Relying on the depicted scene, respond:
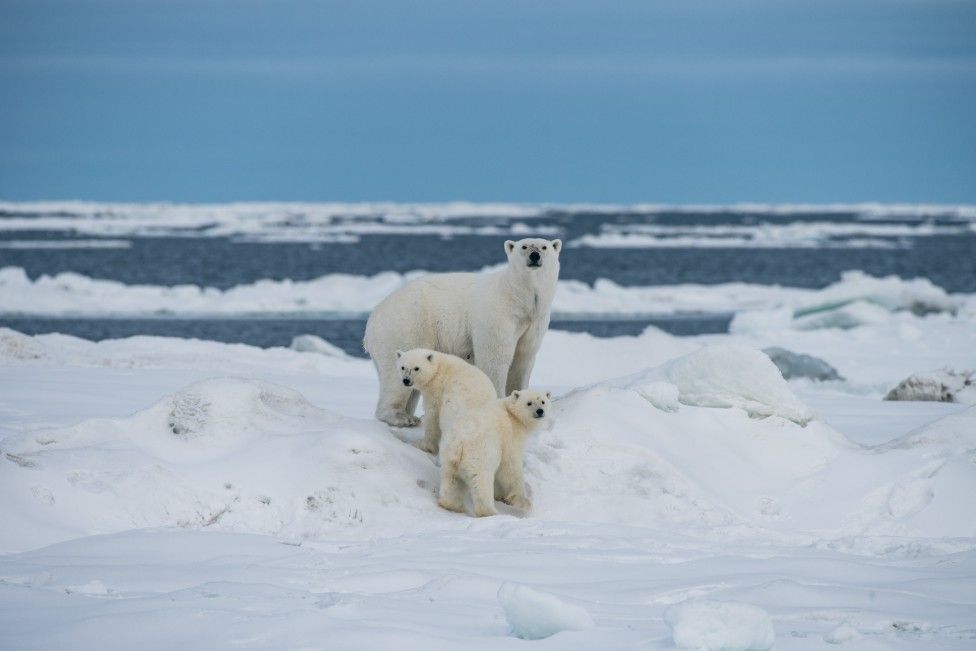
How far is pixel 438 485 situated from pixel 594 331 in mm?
18790

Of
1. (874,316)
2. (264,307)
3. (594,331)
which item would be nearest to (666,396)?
(874,316)

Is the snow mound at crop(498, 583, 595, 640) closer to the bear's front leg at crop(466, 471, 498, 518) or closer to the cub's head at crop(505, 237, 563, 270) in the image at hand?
the bear's front leg at crop(466, 471, 498, 518)

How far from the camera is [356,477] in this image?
19.4 feet

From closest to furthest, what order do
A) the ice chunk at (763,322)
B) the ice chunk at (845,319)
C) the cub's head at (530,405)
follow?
the cub's head at (530,405) → the ice chunk at (845,319) → the ice chunk at (763,322)

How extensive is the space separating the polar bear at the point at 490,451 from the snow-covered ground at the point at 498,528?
0.15m

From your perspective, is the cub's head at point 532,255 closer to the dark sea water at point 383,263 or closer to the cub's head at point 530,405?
the cub's head at point 530,405

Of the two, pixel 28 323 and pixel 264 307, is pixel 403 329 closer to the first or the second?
pixel 28 323

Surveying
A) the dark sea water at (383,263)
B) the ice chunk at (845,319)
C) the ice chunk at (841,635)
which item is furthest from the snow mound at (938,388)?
the dark sea water at (383,263)

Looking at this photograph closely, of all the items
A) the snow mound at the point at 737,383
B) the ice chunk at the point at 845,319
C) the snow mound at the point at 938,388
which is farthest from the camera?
the ice chunk at the point at 845,319

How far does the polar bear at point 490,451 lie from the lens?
5.91m

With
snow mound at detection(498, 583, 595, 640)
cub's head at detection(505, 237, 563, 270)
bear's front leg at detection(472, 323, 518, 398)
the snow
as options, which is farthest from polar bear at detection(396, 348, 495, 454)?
→ the snow

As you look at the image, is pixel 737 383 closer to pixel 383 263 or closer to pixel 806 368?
pixel 806 368

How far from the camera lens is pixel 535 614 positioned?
3764 mm

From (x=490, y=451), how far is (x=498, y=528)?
1.61ft
